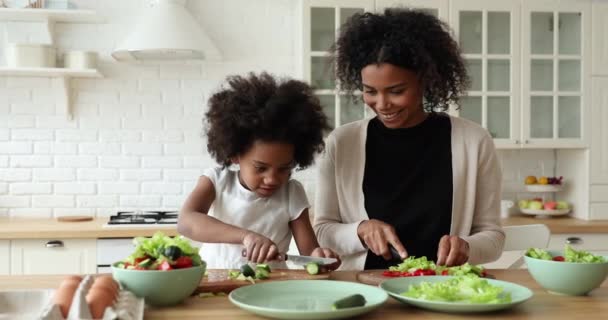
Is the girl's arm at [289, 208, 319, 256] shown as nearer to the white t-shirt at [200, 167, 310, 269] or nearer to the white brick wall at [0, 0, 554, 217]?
the white t-shirt at [200, 167, 310, 269]

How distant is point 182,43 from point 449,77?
191 centimetres

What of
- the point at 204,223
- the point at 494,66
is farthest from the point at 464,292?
the point at 494,66

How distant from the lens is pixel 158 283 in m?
1.27

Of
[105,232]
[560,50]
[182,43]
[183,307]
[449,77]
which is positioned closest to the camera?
[183,307]

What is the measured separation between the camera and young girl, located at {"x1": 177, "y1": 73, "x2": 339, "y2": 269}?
191cm

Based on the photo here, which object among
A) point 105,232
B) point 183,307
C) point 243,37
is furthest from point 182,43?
point 183,307

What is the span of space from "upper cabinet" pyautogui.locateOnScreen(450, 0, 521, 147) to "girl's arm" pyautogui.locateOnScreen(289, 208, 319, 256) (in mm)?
2031

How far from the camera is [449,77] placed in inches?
81.8

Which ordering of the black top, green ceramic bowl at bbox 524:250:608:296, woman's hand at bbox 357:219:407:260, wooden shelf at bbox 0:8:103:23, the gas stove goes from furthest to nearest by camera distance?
1. wooden shelf at bbox 0:8:103:23
2. the gas stove
3. the black top
4. woman's hand at bbox 357:219:407:260
5. green ceramic bowl at bbox 524:250:608:296

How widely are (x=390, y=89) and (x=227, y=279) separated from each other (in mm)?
→ 739

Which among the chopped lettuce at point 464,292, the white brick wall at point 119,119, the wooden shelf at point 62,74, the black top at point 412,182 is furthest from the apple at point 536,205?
the chopped lettuce at point 464,292

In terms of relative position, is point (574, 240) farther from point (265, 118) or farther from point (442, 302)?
point (442, 302)

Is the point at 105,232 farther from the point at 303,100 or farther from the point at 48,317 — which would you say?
the point at 48,317

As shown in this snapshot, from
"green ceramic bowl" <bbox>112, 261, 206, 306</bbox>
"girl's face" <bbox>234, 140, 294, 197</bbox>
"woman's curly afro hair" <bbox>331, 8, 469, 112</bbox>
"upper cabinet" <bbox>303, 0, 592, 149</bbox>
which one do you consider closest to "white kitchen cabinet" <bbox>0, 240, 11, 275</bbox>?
"upper cabinet" <bbox>303, 0, 592, 149</bbox>
